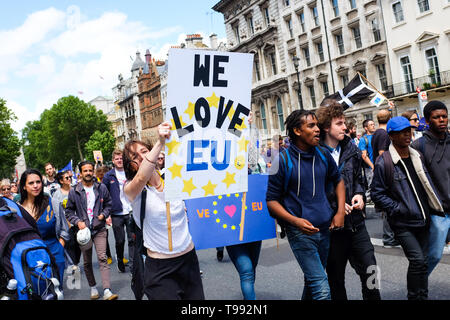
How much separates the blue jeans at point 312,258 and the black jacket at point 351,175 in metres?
0.39

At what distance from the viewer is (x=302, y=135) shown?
3568 mm

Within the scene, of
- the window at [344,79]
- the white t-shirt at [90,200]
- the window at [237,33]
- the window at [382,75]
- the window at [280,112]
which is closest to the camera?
the white t-shirt at [90,200]

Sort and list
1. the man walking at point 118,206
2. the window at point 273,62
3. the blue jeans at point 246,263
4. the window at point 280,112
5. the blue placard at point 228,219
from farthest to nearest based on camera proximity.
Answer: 1. the window at point 280,112
2. the window at point 273,62
3. the man walking at point 118,206
4. the blue placard at point 228,219
5. the blue jeans at point 246,263

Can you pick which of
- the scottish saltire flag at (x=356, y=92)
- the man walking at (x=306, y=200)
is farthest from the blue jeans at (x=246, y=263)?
the scottish saltire flag at (x=356, y=92)

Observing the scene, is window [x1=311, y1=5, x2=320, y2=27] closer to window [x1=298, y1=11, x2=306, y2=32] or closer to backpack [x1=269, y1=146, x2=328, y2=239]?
window [x1=298, y1=11, x2=306, y2=32]

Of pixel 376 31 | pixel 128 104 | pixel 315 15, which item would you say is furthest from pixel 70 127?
pixel 376 31

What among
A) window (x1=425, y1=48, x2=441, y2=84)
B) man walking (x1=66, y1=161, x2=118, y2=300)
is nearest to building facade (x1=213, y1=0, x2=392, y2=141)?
window (x1=425, y1=48, x2=441, y2=84)

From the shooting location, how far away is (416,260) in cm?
370

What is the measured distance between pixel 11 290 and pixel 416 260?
3036 mm

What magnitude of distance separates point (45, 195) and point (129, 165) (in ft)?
6.17

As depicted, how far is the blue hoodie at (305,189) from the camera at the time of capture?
11.4 feet

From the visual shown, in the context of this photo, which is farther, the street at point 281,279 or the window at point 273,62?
the window at point 273,62

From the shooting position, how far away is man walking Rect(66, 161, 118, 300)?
20.3ft

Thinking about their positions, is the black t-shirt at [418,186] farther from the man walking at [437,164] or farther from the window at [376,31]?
the window at [376,31]
